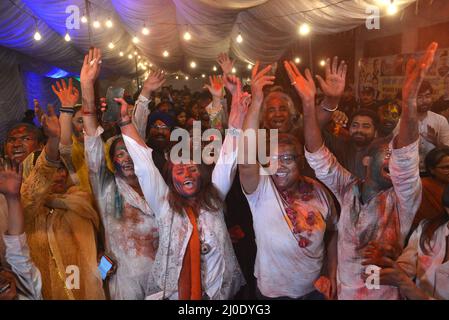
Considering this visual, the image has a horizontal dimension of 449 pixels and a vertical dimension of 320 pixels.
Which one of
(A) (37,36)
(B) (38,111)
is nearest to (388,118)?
(B) (38,111)

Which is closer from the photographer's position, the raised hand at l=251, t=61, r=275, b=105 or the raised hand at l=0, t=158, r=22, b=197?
the raised hand at l=251, t=61, r=275, b=105

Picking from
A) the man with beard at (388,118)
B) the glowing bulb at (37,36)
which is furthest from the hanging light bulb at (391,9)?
the glowing bulb at (37,36)

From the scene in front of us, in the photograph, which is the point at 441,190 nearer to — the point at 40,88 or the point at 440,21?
the point at 440,21

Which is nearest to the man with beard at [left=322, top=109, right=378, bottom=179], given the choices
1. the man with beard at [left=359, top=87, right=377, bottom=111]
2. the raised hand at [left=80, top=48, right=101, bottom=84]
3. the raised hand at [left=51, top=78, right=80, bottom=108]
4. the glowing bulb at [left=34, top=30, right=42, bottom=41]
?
the man with beard at [left=359, top=87, right=377, bottom=111]

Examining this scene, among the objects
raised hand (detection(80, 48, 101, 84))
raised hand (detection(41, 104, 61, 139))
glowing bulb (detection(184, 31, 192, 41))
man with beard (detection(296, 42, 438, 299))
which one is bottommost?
man with beard (detection(296, 42, 438, 299))

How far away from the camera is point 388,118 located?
2248mm

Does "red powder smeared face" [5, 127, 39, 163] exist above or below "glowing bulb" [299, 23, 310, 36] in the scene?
below

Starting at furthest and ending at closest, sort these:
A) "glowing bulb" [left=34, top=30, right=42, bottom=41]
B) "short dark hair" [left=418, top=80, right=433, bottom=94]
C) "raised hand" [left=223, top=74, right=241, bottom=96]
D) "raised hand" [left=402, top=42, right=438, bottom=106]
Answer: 1. "glowing bulb" [left=34, top=30, right=42, bottom=41]
2. "short dark hair" [left=418, top=80, right=433, bottom=94]
3. "raised hand" [left=223, top=74, right=241, bottom=96]
4. "raised hand" [left=402, top=42, right=438, bottom=106]

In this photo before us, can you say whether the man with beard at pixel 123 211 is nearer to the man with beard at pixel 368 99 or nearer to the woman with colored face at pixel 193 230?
the woman with colored face at pixel 193 230

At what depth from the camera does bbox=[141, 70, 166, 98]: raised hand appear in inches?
88.9

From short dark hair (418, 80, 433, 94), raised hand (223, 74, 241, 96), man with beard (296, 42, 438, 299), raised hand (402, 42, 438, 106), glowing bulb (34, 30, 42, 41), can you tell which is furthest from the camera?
glowing bulb (34, 30, 42, 41)

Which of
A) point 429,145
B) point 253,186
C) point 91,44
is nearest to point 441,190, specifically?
point 429,145

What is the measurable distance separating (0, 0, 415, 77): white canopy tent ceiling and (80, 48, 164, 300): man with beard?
0.79ft

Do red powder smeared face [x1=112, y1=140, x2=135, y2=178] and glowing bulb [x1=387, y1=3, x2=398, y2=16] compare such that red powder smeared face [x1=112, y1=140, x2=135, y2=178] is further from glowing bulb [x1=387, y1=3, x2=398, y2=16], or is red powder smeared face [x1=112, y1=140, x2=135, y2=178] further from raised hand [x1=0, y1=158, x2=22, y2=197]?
glowing bulb [x1=387, y1=3, x2=398, y2=16]
